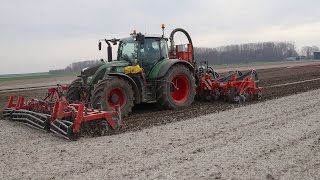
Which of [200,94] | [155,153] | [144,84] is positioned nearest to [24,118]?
[144,84]

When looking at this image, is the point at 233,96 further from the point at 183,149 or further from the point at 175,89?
the point at 183,149

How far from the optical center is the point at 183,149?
23.1 ft

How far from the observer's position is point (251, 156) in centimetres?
644

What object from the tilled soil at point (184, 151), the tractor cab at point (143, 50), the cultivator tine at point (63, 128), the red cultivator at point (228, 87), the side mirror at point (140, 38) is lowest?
the tilled soil at point (184, 151)

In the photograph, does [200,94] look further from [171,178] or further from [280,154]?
[171,178]

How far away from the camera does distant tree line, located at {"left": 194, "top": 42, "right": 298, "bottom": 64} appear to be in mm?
93875

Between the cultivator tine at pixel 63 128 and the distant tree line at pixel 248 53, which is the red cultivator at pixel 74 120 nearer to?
the cultivator tine at pixel 63 128

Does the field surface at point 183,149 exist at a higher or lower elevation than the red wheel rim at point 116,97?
lower

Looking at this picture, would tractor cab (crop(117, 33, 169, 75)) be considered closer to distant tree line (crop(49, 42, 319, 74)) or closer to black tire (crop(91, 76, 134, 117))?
black tire (crop(91, 76, 134, 117))

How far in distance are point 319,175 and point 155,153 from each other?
251cm

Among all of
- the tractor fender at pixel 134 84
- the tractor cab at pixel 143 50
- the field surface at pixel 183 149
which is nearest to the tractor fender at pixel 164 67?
the tractor cab at pixel 143 50

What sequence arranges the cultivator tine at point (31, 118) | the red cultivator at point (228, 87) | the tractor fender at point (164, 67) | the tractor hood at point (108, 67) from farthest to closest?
the red cultivator at point (228, 87)
the tractor fender at point (164, 67)
the tractor hood at point (108, 67)
the cultivator tine at point (31, 118)

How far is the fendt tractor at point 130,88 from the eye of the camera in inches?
349

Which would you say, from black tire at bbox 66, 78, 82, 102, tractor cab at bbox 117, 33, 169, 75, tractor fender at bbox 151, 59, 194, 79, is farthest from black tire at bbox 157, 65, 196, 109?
black tire at bbox 66, 78, 82, 102
